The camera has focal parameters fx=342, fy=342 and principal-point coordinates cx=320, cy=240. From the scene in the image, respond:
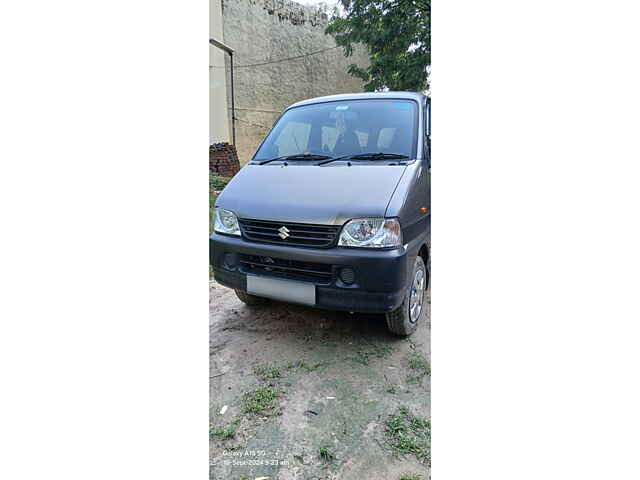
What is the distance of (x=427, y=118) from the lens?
209cm

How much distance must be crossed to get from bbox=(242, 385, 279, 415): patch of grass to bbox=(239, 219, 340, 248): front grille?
715 mm

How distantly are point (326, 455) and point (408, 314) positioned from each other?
897mm

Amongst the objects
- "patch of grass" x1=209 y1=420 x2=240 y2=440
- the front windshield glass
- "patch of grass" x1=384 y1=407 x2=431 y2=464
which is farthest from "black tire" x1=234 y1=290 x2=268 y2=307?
"patch of grass" x1=384 y1=407 x2=431 y2=464

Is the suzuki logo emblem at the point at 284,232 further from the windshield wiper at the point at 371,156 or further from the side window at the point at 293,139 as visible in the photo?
the side window at the point at 293,139

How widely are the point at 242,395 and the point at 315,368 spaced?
38 centimetres

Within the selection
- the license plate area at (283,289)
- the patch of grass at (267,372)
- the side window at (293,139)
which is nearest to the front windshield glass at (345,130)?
the side window at (293,139)

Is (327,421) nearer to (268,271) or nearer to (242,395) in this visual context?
(242,395)

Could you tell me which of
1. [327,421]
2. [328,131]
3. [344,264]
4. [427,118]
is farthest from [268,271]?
[427,118]

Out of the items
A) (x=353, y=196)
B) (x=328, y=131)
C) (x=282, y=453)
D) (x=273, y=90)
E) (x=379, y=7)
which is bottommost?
(x=282, y=453)

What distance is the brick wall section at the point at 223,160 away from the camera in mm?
1705

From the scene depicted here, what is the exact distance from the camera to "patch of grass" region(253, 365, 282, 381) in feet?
5.55

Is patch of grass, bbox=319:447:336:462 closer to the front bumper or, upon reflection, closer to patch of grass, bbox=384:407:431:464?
patch of grass, bbox=384:407:431:464

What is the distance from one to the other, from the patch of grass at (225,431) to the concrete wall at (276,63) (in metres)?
1.37

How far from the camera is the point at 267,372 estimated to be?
1.71 metres
